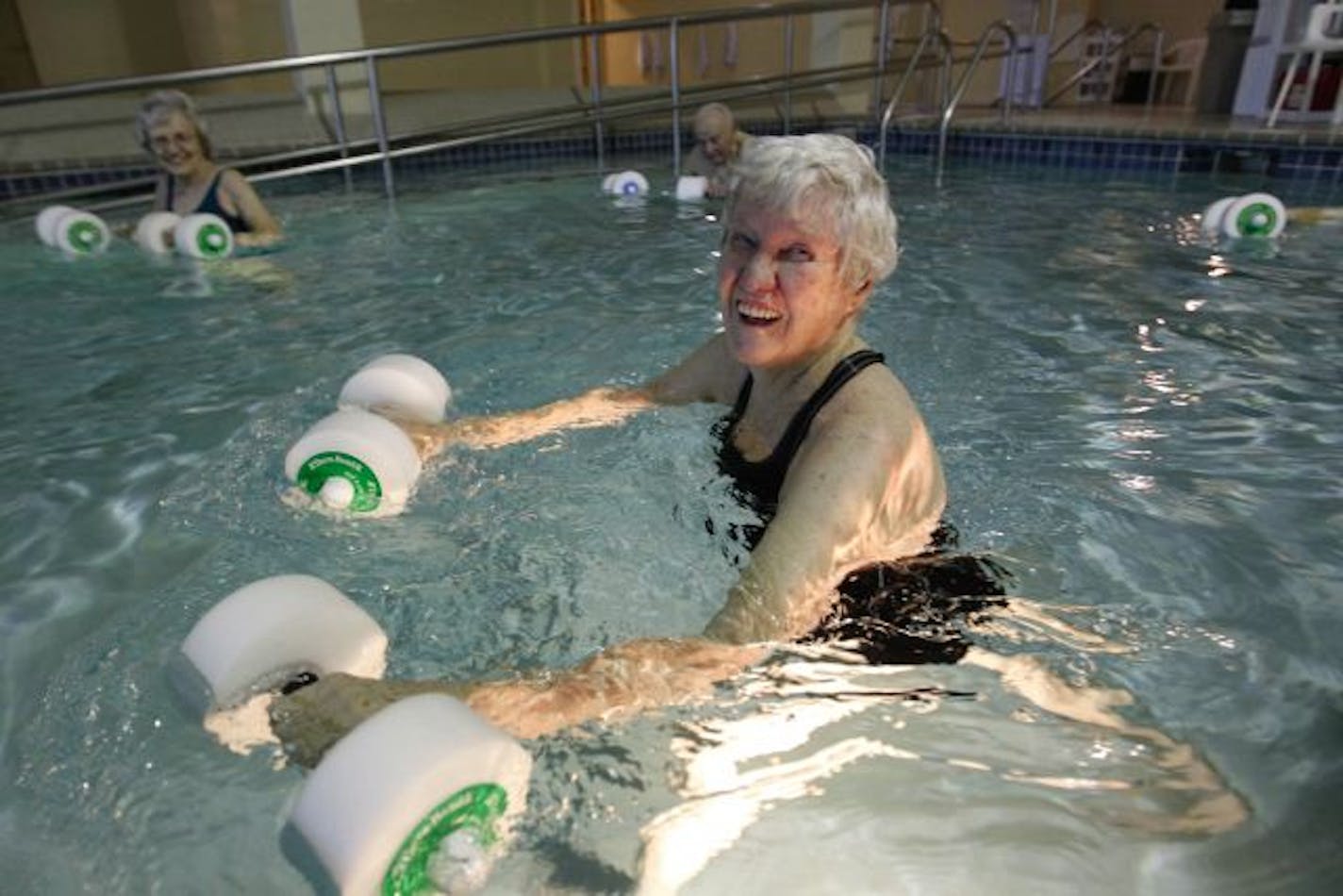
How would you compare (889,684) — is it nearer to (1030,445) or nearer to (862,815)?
(862,815)

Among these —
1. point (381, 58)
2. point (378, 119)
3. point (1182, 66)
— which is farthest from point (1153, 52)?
point (378, 119)

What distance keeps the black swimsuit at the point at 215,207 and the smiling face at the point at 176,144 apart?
161mm

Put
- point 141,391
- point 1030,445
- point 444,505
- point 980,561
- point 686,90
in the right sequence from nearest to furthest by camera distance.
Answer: point 980,561 < point 444,505 < point 1030,445 < point 141,391 < point 686,90

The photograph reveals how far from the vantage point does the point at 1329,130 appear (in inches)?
358

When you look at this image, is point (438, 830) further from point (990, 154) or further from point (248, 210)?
point (990, 154)

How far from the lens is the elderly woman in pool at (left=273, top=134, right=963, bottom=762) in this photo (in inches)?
61.4

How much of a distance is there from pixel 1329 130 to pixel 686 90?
7.03 metres

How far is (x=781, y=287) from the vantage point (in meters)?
1.86

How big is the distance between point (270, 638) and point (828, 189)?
53.9 inches

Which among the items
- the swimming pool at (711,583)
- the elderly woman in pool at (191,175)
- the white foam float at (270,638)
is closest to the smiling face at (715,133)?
the swimming pool at (711,583)

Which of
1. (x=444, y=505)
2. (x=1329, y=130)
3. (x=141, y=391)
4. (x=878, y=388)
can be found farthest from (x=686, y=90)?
(x=878, y=388)

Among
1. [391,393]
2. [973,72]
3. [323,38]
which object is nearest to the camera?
[391,393]

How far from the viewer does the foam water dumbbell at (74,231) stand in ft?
22.3

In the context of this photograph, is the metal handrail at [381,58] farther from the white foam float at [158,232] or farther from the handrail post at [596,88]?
the white foam float at [158,232]
